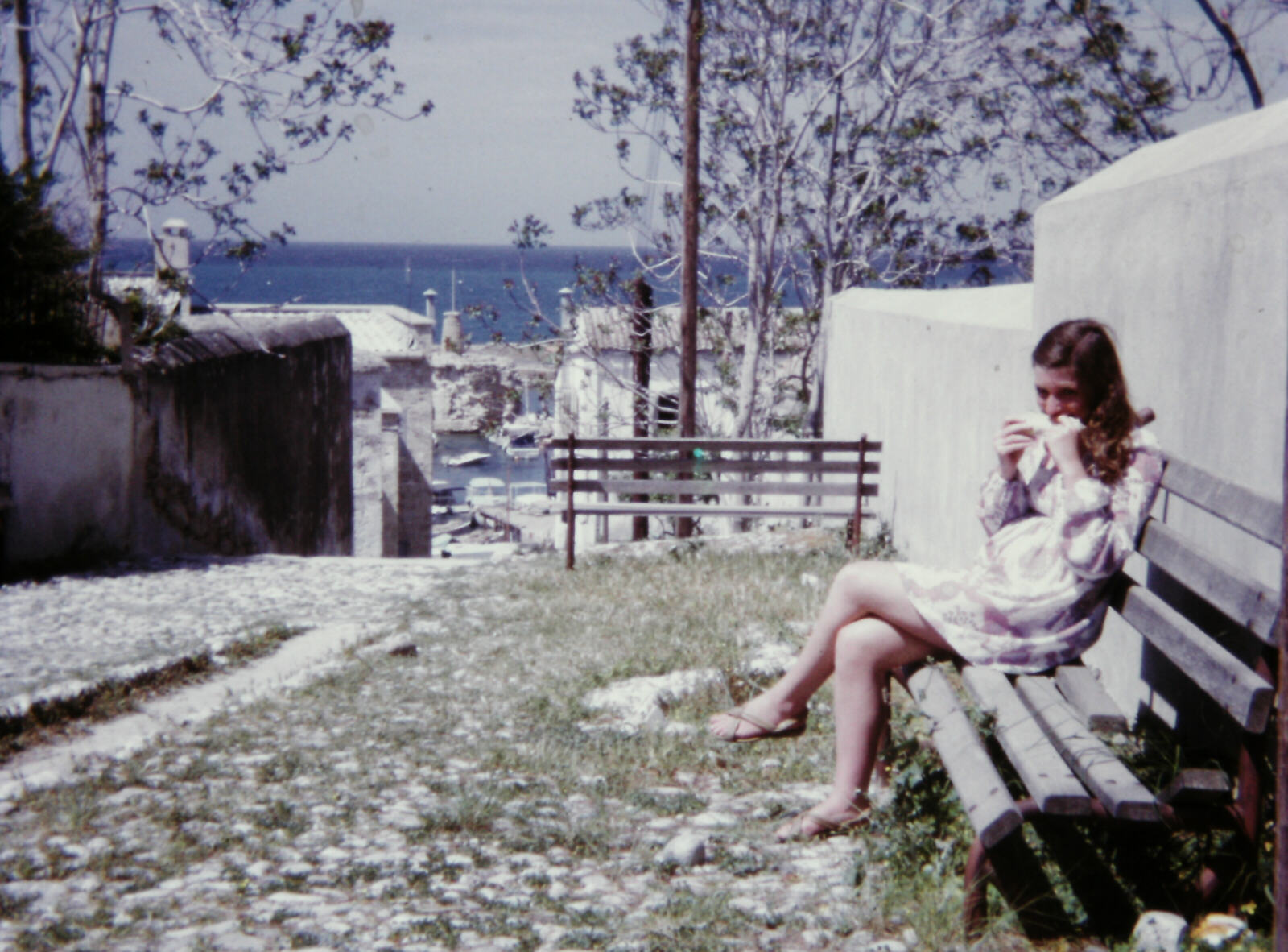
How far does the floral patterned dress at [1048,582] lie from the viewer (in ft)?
10.1

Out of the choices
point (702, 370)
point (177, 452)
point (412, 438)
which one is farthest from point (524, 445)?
point (177, 452)

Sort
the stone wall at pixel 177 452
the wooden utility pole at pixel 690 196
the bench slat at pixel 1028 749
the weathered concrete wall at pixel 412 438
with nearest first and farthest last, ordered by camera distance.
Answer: the bench slat at pixel 1028 749 < the stone wall at pixel 177 452 < the wooden utility pole at pixel 690 196 < the weathered concrete wall at pixel 412 438

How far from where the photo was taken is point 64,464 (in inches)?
A: 369

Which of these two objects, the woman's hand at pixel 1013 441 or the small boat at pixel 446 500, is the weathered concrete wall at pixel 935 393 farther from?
the small boat at pixel 446 500

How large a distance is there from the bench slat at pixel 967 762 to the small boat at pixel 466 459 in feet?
157

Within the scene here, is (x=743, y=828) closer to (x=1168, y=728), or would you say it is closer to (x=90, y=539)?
(x=1168, y=728)

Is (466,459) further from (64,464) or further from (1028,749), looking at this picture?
(1028,749)

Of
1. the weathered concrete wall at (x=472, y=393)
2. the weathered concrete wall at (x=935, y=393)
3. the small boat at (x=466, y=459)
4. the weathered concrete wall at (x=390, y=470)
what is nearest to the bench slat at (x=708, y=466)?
the weathered concrete wall at (x=935, y=393)

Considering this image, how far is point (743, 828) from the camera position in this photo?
11.6 ft

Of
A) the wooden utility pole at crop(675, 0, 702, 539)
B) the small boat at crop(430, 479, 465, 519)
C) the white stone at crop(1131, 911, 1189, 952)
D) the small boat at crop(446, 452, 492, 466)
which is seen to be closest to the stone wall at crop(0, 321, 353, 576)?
the wooden utility pole at crop(675, 0, 702, 539)

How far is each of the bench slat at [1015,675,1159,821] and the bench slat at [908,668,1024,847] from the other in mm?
→ 162

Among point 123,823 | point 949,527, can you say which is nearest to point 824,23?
point 949,527

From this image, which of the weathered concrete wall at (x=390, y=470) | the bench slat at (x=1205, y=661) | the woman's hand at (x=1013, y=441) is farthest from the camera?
the weathered concrete wall at (x=390, y=470)

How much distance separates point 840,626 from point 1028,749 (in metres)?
0.90
